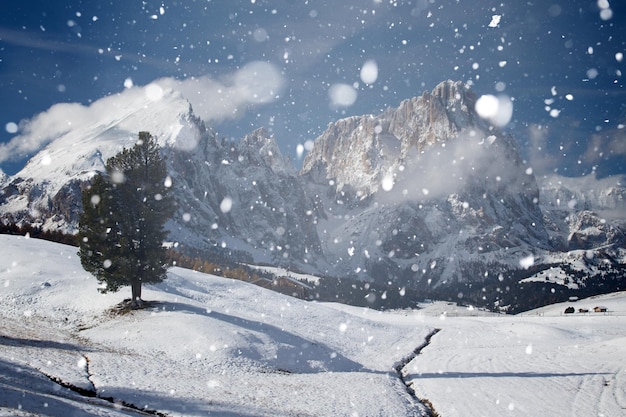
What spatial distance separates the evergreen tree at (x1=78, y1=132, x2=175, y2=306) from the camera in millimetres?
34875

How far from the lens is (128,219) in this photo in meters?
35.8

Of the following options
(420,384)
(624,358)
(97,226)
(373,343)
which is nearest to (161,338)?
(97,226)

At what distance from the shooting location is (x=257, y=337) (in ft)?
107

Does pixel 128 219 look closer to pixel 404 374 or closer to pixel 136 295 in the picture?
pixel 136 295

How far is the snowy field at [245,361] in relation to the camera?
16562mm

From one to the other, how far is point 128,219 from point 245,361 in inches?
664

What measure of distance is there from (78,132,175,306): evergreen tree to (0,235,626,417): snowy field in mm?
3700

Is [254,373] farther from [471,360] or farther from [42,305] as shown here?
[42,305]

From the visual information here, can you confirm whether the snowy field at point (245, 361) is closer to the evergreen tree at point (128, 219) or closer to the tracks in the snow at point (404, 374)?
the tracks in the snow at point (404, 374)

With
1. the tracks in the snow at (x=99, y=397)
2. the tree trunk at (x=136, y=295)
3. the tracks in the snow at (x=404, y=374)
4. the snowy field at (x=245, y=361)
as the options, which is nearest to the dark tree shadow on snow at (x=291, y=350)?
the snowy field at (x=245, y=361)

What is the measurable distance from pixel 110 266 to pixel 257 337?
13.8 meters

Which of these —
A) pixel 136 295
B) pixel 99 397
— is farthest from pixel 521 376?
pixel 136 295

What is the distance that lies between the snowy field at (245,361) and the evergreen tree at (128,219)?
3.70m

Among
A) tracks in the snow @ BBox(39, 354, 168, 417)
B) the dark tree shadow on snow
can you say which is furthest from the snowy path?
tracks in the snow @ BBox(39, 354, 168, 417)
